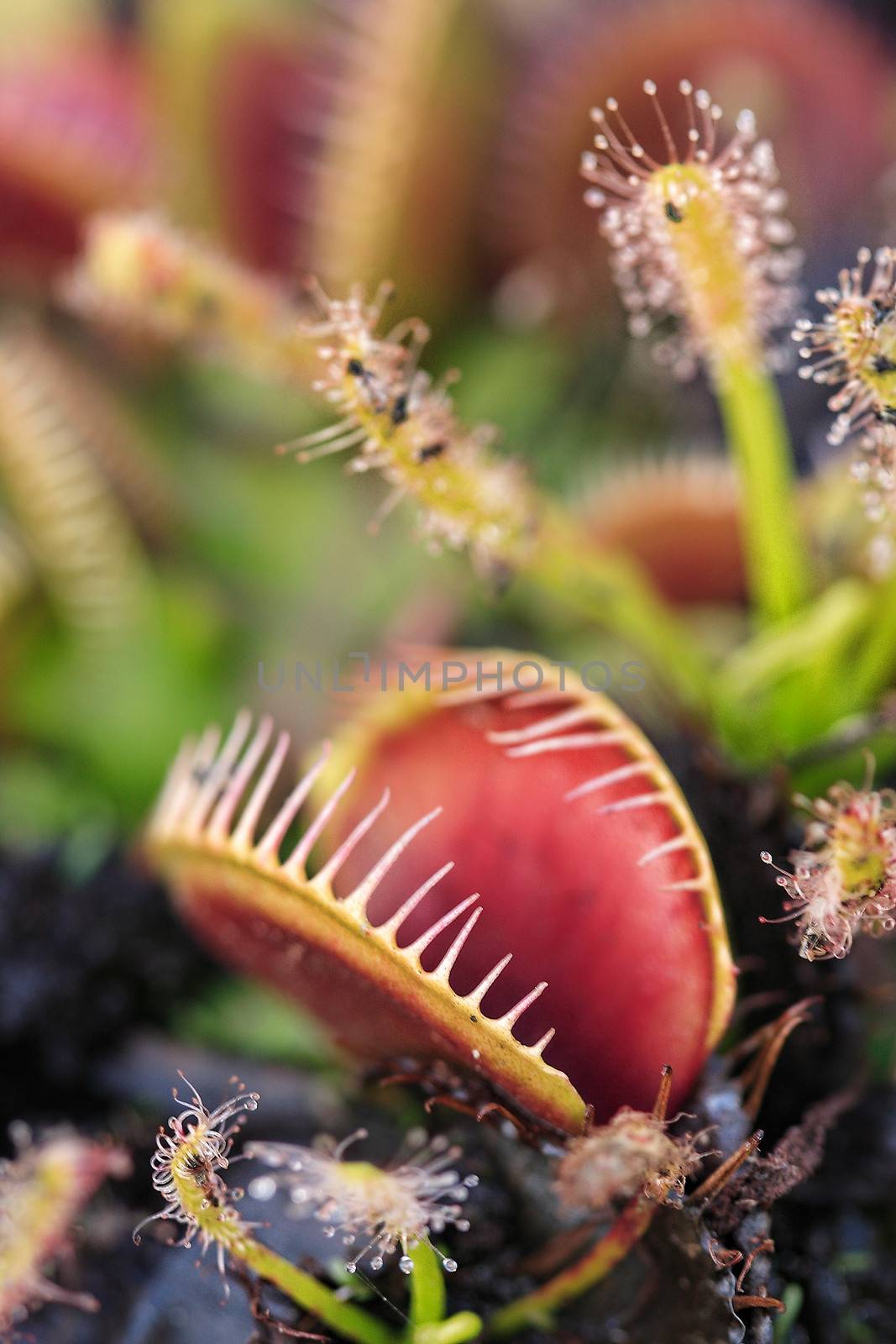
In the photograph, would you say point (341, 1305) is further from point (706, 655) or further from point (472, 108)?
point (472, 108)

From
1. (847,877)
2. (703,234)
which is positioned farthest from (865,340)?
(847,877)

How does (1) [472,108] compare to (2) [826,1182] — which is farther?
(1) [472,108]

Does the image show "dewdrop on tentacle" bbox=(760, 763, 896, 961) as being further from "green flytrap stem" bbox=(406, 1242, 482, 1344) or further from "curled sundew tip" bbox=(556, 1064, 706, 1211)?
"green flytrap stem" bbox=(406, 1242, 482, 1344)

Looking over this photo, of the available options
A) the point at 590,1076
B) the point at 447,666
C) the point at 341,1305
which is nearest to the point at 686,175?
the point at 447,666

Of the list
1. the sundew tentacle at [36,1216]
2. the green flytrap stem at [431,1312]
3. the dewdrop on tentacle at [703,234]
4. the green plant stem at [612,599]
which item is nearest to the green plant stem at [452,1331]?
the green flytrap stem at [431,1312]

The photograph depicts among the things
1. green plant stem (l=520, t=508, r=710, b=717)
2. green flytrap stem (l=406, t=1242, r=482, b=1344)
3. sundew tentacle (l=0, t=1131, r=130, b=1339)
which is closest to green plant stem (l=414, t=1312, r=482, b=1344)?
green flytrap stem (l=406, t=1242, r=482, b=1344)

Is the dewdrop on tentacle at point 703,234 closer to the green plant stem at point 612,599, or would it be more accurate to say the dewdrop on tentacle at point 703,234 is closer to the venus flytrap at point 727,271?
the venus flytrap at point 727,271
